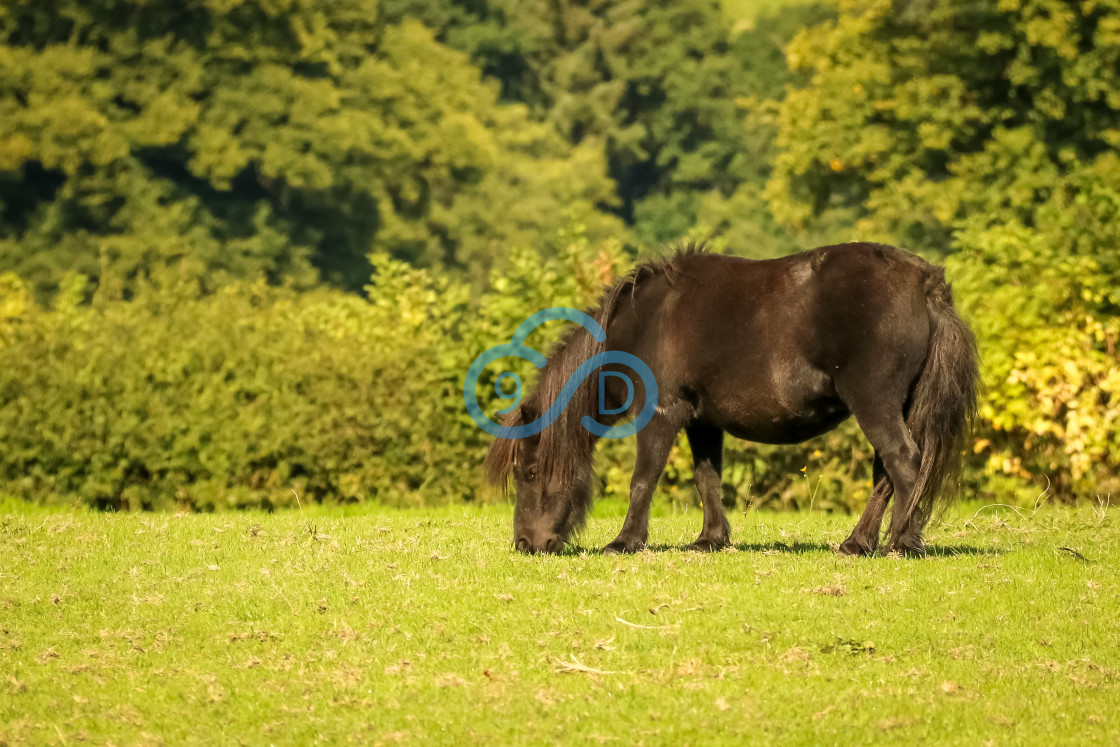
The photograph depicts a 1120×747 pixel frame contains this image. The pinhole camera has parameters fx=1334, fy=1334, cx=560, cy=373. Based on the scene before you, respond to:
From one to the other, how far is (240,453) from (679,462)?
425 cm

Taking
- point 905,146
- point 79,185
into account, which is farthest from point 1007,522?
point 79,185

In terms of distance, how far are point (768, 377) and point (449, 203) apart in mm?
46349

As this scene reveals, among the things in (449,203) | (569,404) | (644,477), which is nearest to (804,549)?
(644,477)

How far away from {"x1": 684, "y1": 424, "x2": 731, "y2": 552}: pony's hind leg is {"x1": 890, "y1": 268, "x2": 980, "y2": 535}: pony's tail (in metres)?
1.24

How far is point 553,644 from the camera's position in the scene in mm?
6434

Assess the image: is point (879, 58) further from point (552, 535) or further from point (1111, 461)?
point (552, 535)

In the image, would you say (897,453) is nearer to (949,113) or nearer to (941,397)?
(941,397)

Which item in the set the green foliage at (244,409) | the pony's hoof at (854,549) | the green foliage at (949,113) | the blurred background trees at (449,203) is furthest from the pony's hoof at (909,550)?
the green foliage at (949,113)

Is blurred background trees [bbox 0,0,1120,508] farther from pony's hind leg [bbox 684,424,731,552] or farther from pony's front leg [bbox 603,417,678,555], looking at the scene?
pony's front leg [bbox 603,417,678,555]

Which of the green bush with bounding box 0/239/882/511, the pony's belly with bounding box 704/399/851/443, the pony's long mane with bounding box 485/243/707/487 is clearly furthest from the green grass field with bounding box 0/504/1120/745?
the green bush with bounding box 0/239/882/511

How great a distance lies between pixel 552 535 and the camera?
8852 mm

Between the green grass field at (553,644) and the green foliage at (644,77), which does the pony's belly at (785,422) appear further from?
the green foliage at (644,77)

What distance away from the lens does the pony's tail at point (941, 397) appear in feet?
27.6

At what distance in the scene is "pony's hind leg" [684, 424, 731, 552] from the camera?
914 cm
